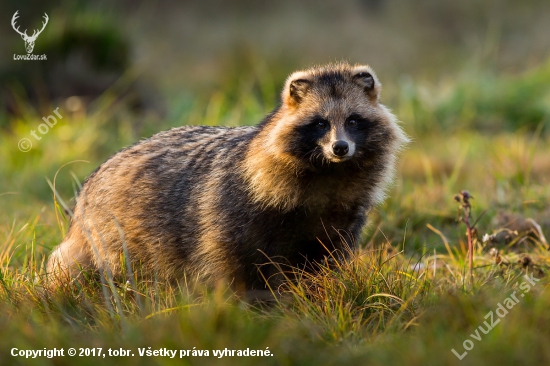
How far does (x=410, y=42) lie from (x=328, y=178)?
16.7 metres

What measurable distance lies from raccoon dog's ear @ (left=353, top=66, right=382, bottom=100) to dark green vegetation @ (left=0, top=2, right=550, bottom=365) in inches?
48.1

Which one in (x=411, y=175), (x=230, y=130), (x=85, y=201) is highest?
(x=230, y=130)

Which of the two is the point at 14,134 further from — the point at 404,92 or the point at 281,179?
the point at 281,179

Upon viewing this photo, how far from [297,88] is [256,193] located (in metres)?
0.94

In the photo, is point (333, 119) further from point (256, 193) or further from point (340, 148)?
point (256, 193)

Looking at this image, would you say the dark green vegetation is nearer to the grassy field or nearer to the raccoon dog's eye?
the grassy field

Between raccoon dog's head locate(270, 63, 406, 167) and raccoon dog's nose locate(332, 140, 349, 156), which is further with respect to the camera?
raccoon dog's head locate(270, 63, 406, 167)

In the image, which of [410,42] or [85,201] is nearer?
[85,201]

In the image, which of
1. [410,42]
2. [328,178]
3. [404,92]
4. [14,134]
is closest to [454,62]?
[410,42]

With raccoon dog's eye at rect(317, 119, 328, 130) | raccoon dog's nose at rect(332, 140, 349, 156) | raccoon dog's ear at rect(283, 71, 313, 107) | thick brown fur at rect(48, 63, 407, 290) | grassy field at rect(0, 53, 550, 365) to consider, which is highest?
raccoon dog's ear at rect(283, 71, 313, 107)

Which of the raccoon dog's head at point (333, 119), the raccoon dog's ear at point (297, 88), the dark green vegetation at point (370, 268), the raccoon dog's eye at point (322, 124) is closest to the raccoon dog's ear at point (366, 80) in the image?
the raccoon dog's head at point (333, 119)

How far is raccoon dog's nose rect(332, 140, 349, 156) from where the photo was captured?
4.77 metres

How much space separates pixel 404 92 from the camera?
1214 centimetres

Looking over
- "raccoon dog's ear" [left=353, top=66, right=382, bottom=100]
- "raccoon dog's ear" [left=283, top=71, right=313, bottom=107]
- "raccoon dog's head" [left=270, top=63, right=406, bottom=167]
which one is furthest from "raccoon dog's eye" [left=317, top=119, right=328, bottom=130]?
"raccoon dog's ear" [left=353, top=66, right=382, bottom=100]
